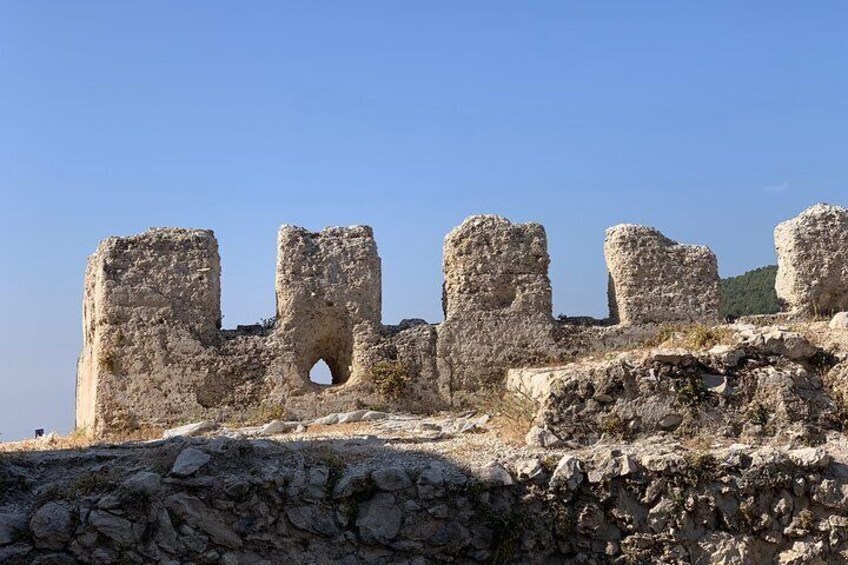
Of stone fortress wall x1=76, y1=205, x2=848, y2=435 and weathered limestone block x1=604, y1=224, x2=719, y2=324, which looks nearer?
stone fortress wall x1=76, y1=205, x2=848, y2=435

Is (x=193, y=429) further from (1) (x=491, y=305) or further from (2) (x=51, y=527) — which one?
(1) (x=491, y=305)

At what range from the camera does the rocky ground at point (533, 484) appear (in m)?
8.61

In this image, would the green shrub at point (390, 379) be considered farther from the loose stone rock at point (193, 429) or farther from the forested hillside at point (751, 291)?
the forested hillside at point (751, 291)

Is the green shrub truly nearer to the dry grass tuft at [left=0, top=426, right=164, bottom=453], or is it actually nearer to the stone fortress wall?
the stone fortress wall

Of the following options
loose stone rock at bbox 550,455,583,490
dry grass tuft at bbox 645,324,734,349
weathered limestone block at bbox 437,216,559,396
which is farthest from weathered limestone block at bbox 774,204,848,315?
loose stone rock at bbox 550,455,583,490

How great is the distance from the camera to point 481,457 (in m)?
9.80

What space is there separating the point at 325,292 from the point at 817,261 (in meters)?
6.98

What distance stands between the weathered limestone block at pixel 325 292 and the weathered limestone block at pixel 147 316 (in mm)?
950

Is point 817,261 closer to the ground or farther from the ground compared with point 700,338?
farther from the ground

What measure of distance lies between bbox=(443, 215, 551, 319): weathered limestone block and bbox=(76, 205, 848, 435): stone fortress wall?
0.02 metres

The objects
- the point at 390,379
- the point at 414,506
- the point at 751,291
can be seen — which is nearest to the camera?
the point at 414,506

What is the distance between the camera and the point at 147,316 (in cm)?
1356

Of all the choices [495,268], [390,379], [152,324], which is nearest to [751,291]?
[495,268]

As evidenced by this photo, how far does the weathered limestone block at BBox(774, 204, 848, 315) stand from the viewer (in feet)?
49.0
